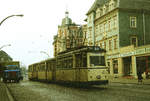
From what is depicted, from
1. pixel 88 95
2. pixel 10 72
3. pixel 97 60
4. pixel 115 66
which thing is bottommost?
pixel 88 95

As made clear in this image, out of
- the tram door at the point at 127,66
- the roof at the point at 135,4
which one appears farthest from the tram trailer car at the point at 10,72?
the roof at the point at 135,4

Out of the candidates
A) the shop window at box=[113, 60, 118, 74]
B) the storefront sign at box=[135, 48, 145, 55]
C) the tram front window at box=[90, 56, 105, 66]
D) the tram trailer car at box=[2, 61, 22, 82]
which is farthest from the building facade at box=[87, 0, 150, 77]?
the tram front window at box=[90, 56, 105, 66]

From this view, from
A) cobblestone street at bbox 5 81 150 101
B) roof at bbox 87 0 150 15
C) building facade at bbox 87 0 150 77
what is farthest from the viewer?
roof at bbox 87 0 150 15

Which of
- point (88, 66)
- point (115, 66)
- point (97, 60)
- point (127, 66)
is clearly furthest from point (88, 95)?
point (115, 66)

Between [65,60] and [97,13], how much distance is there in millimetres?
29317

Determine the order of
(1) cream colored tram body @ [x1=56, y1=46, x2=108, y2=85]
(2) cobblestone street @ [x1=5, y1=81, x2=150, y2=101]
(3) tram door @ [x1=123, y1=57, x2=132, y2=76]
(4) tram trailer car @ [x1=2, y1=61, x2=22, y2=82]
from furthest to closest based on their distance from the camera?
1. (3) tram door @ [x1=123, y1=57, x2=132, y2=76]
2. (4) tram trailer car @ [x1=2, y1=61, x2=22, y2=82]
3. (1) cream colored tram body @ [x1=56, y1=46, x2=108, y2=85]
4. (2) cobblestone street @ [x1=5, y1=81, x2=150, y2=101]

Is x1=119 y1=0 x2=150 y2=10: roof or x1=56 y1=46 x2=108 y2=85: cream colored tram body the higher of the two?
x1=119 y1=0 x2=150 y2=10: roof

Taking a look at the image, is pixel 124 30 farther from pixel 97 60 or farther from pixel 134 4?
pixel 97 60

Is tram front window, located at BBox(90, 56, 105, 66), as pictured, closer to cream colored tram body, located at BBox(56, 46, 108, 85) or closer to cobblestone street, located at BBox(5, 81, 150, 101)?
cream colored tram body, located at BBox(56, 46, 108, 85)

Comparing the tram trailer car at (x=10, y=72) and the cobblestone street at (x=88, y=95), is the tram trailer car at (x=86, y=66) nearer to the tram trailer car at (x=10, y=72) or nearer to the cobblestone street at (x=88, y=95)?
the cobblestone street at (x=88, y=95)

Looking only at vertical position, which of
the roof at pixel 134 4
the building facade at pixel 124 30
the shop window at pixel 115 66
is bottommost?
the shop window at pixel 115 66

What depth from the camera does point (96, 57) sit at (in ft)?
61.9

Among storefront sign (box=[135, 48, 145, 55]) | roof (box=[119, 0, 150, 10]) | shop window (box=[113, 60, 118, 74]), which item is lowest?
shop window (box=[113, 60, 118, 74])

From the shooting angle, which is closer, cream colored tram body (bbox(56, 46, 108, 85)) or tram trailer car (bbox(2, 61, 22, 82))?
cream colored tram body (bbox(56, 46, 108, 85))
